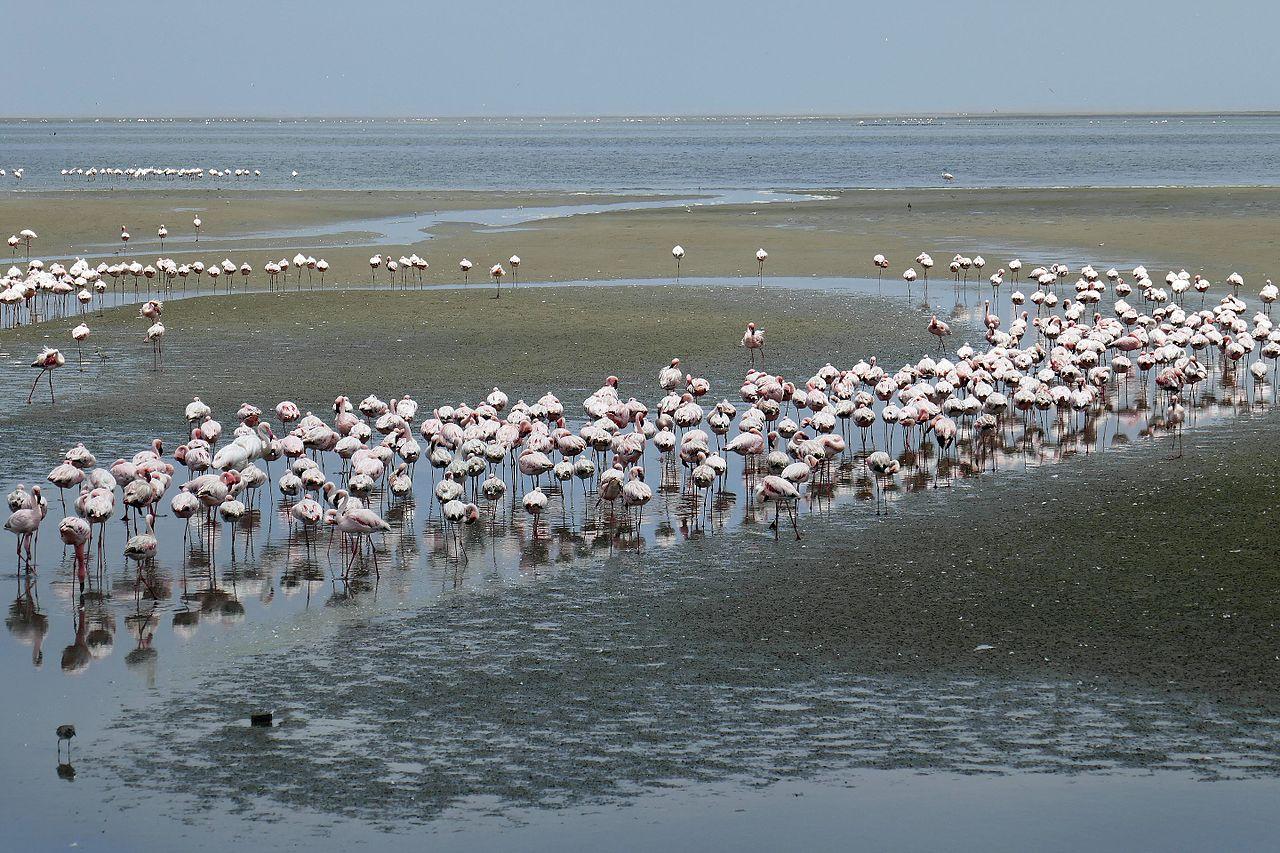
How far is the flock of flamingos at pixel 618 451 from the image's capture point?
12.9 m

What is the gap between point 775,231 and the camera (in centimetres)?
4266

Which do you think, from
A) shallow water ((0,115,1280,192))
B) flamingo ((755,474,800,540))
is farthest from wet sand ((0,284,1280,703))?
shallow water ((0,115,1280,192))

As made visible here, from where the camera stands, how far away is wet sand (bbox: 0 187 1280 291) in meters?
34.8

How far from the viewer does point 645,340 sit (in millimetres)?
24094

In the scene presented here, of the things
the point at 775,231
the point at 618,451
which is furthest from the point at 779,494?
the point at 775,231

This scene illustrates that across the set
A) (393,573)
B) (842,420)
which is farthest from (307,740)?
(842,420)

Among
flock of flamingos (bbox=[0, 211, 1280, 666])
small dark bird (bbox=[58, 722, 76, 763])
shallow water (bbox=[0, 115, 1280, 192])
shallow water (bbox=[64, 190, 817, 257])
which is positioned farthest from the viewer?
shallow water (bbox=[0, 115, 1280, 192])

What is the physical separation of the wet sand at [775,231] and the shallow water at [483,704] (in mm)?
21236

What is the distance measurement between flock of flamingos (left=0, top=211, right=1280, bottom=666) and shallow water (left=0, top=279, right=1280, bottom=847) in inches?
15.4

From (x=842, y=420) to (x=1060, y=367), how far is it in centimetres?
267

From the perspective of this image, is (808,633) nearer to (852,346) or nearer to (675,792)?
(675,792)

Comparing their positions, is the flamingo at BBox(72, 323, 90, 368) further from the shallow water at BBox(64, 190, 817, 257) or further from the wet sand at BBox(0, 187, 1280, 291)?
the shallow water at BBox(64, 190, 817, 257)

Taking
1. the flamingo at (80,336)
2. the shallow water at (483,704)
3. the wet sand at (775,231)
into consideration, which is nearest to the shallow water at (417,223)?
the wet sand at (775,231)

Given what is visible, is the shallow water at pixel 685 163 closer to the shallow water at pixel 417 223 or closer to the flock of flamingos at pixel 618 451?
the shallow water at pixel 417 223
